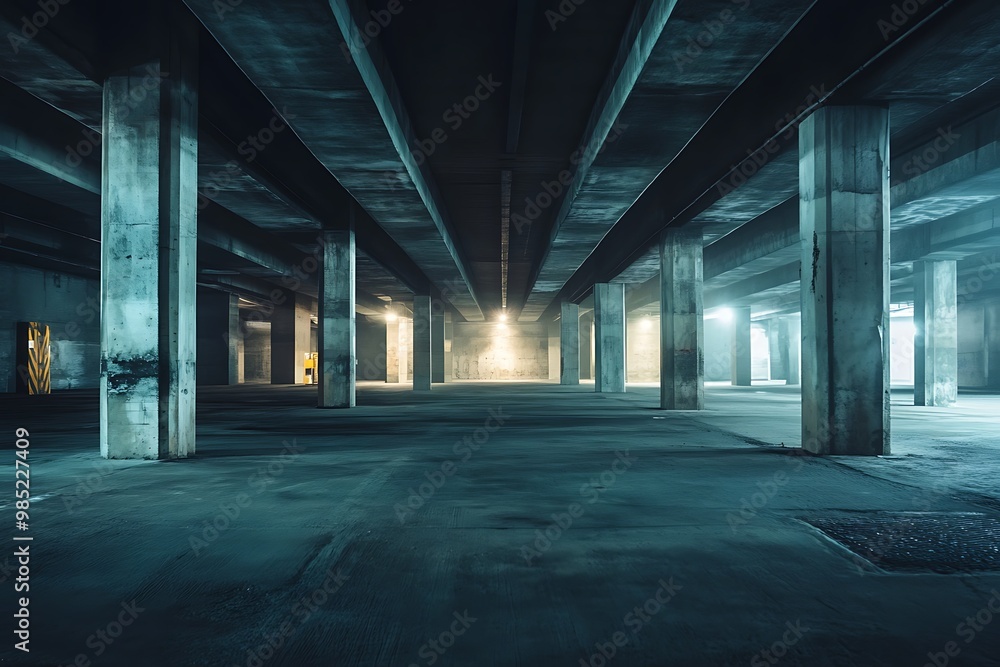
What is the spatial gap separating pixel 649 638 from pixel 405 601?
1362 mm

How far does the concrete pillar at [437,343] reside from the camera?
142ft

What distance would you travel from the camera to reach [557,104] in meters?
12.9

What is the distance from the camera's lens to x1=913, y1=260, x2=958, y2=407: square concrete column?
22.2 metres

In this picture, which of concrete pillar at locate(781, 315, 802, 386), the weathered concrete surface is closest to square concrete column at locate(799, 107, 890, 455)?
the weathered concrete surface

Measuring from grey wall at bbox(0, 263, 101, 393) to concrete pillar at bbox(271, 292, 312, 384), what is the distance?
1216 cm

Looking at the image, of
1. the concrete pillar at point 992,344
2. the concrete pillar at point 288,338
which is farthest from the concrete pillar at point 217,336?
the concrete pillar at point 992,344

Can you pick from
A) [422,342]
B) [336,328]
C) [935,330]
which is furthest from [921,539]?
[422,342]

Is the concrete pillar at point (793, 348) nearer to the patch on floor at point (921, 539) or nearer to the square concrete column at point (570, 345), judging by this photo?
the square concrete column at point (570, 345)

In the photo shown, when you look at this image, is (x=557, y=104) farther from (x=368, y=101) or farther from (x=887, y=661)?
(x=887, y=661)

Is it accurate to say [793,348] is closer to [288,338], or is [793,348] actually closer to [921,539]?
[288,338]

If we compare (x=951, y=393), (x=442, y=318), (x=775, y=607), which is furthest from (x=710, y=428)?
(x=442, y=318)

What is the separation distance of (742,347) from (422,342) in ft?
67.2

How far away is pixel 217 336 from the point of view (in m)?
44.0

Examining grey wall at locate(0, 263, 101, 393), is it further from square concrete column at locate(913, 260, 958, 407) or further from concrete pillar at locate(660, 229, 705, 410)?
square concrete column at locate(913, 260, 958, 407)
